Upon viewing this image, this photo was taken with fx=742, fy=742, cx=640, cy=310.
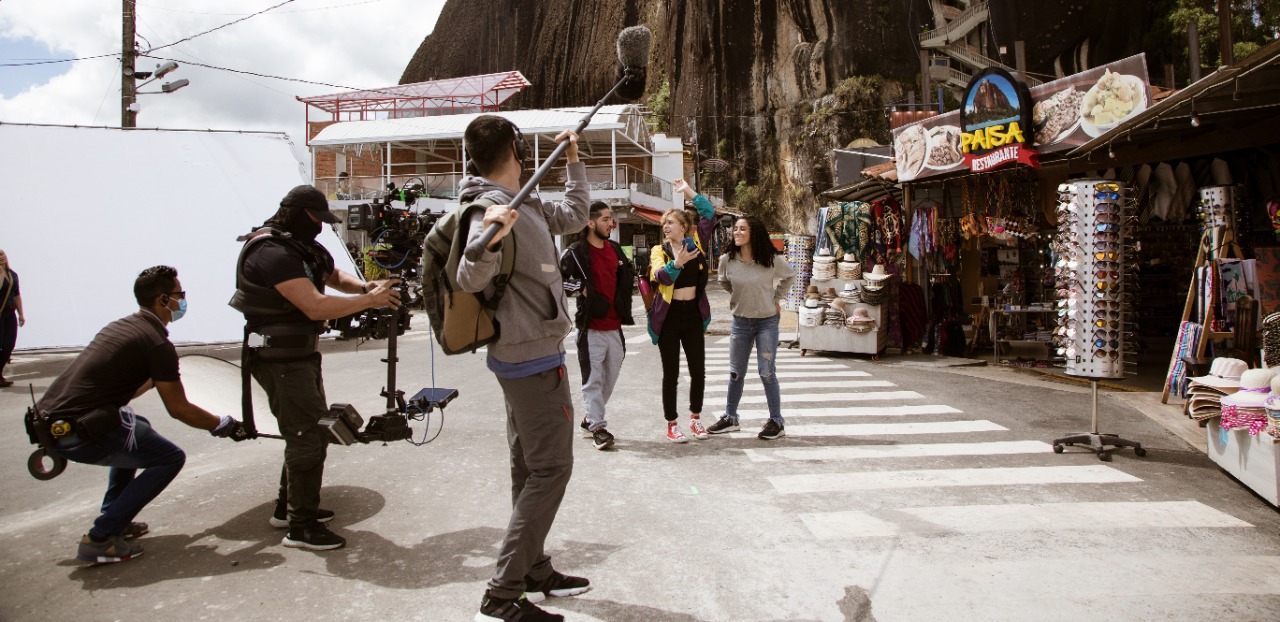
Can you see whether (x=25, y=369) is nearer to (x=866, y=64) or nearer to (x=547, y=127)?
(x=547, y=127)

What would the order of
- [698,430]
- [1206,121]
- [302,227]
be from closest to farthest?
[302,227]
[698,430]
[1206,121]

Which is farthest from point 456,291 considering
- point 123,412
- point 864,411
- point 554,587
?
point 864,411

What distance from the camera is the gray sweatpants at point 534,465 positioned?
2.78 metres

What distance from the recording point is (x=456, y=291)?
2.71 metres

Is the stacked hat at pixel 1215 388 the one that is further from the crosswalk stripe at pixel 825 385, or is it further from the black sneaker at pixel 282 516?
the black sneaker at pixel 282 516

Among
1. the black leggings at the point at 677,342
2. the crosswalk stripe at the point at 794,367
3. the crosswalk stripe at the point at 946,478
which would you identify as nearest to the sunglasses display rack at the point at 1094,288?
the crosswalk stripe at the point at 946,478

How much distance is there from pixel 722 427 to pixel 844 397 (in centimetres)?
237

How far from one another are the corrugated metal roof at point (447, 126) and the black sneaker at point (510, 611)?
29259 millimetres

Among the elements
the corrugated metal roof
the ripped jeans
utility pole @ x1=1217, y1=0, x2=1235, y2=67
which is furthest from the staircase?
the ripped jeans

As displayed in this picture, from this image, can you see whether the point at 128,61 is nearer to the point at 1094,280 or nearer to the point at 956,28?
the point at 1094,280

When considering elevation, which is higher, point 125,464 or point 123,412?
point 123,412

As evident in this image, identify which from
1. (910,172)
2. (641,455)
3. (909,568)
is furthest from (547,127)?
(909,568)

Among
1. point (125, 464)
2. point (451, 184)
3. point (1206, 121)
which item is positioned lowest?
point (125, 464)

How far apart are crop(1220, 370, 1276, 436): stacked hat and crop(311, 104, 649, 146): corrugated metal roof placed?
1102 inches
